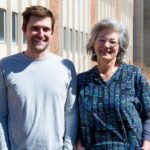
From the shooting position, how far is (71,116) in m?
4.05

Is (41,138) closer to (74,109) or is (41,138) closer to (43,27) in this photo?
(74,109)

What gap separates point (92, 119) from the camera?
13.0ft

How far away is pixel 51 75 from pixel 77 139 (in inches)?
22.7

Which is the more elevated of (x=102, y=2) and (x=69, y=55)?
(x=102, y=2)

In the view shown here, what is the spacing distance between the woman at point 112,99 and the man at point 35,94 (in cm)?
16

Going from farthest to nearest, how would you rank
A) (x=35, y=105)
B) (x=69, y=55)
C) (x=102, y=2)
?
(x=102, y=2) → (x=69, y=55) → (x=35, y=105)

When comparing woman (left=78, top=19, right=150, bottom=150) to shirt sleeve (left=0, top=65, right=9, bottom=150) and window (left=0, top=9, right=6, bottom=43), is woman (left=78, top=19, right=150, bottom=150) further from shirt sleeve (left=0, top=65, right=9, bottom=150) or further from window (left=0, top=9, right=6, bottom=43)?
window (left=0, top=9, right=6, bottom=43)

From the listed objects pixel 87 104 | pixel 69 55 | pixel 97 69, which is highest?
pixel 97 69

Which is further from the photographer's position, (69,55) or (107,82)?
(69,55)

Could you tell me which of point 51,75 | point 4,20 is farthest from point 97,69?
point 4,20

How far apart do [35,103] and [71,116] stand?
0.33m

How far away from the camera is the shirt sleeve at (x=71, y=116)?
13.3ft

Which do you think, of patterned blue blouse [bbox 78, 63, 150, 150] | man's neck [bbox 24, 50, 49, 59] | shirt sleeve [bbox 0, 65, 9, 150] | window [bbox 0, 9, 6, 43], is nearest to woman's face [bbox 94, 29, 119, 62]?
patterned blue blouse [bbox 78, 63, 150, 150]

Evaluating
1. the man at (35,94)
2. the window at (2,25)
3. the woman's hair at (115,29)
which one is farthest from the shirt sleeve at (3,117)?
the window at (2,25)
